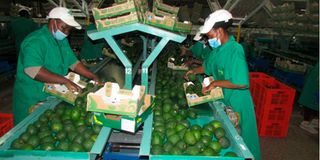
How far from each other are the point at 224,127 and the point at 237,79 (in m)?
0.57

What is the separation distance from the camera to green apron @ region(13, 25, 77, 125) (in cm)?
275

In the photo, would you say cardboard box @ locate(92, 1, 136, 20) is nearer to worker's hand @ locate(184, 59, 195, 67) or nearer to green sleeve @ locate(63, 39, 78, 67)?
green sleeve @ locate(63, 39, 78, 67)

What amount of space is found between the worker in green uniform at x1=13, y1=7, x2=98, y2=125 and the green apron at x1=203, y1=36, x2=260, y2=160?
163 cm

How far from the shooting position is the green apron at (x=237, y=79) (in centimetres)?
260

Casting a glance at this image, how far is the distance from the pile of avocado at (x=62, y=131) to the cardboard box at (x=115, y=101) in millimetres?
290

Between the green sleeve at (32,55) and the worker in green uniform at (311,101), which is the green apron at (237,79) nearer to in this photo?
the green sleeve at (32,55)

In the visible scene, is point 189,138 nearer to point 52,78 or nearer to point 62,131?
point 62,131

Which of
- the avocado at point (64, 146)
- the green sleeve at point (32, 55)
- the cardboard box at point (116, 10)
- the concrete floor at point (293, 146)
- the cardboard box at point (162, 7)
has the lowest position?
the concrete floor at point (293, 146)

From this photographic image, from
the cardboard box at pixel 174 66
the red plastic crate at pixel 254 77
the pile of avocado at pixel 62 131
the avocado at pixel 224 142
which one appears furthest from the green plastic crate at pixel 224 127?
the red plastic crate at pixel 254 77

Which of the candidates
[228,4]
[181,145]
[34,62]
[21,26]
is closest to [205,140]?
[181,145]

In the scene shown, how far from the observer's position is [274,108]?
4.68 meters

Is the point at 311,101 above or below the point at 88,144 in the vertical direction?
below

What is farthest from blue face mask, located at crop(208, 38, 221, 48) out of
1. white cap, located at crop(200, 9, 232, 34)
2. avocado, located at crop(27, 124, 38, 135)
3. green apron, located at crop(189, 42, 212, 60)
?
green apron, located at crop(189, 42, 212, 60)

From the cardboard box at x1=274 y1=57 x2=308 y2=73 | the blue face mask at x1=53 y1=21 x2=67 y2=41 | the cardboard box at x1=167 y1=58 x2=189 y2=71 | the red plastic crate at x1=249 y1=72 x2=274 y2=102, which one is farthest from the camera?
the cardboard box at x1=274 y1=57 x2=308 y2=73
